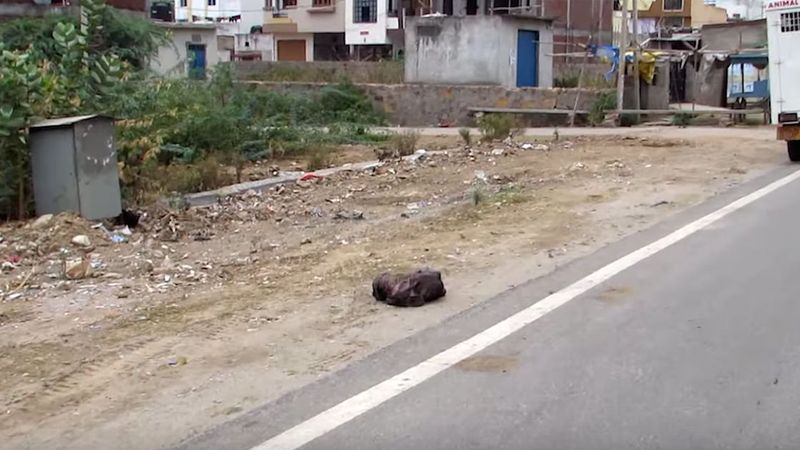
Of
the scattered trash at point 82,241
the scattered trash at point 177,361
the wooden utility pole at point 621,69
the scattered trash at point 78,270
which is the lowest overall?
the scattered trash at point 177,361

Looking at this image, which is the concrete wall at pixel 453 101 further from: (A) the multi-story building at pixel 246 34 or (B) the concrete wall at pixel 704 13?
(B) the concrete wall at pixel 704 13

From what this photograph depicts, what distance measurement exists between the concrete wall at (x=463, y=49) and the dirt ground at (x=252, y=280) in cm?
1652

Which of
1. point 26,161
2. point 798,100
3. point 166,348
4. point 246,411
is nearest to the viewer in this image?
point 246,411

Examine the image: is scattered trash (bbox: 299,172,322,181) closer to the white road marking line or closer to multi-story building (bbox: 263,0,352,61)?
the white road marking line

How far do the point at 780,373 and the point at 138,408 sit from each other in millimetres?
3909

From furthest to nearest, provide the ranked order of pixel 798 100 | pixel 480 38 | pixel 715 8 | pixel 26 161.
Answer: pixel 715 8 → pixel 480 38 → pixel 798 100 → pixel 26 161

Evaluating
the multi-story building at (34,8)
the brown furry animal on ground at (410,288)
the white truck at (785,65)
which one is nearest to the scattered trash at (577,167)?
the white truck at (785,65)

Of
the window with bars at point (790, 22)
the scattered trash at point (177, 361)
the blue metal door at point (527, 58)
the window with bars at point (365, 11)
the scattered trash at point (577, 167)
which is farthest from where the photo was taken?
the window with bars at point (365, 11)

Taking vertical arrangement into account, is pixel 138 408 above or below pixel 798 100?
below

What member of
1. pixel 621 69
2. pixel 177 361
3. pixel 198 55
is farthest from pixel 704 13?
pixel 177 361

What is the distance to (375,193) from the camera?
1527 centimetres

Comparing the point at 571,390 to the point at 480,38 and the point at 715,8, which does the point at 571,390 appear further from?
the point at 715,8

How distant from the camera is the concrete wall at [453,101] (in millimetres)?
30922

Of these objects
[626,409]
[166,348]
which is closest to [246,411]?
[166,348]
